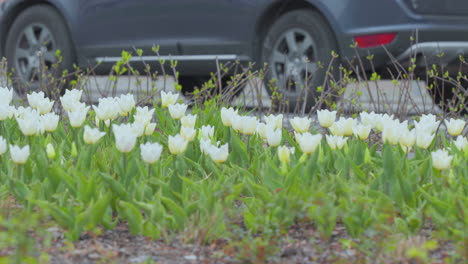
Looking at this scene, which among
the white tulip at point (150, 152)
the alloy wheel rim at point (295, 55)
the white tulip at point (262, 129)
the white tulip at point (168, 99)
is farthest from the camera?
the alloy wheel rim at point (295, 55)

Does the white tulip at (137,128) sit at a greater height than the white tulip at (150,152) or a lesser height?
greater

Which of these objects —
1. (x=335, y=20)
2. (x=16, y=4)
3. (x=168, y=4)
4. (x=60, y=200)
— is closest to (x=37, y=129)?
(x=60, y=200)

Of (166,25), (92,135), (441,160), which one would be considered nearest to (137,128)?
(92,135)

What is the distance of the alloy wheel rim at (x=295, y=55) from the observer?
7.24 metres

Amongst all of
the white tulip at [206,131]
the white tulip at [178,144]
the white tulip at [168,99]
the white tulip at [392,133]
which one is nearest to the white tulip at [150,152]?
the white tulip at [178,144]

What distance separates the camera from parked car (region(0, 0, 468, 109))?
22.6 feet

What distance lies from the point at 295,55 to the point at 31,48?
2.73 m

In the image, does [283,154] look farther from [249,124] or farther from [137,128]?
[137,128]

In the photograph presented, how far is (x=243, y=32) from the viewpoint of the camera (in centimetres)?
770

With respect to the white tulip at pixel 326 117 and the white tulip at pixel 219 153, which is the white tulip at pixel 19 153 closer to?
the white tulip at pixel 219 153

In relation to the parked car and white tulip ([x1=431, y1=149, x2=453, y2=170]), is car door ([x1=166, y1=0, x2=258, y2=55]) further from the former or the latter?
white tulip ([x1=431, y1=149, x2=453, y2=170])

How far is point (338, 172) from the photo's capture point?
3725mm

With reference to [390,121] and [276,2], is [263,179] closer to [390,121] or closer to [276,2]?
[390,121]

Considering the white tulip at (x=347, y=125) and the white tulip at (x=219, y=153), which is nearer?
the white tulip at (x=219, y=153)
